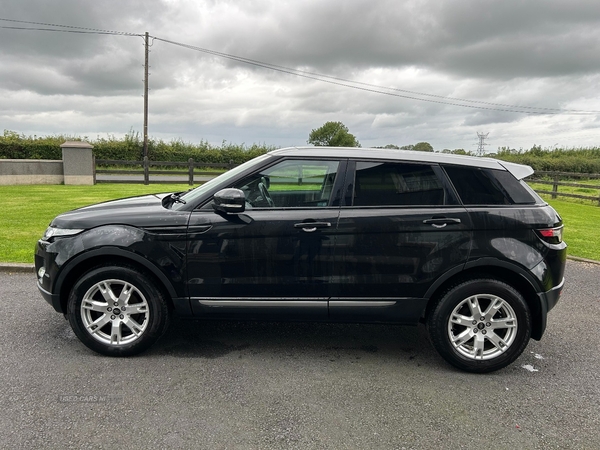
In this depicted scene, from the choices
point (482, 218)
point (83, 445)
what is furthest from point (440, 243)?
point (83, 445)

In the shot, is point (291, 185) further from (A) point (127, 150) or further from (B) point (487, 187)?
(A) point (127, 150)

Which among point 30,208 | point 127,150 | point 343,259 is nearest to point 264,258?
point 343,259

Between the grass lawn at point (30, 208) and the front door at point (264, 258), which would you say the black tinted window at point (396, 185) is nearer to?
the front door at point (264, 258)

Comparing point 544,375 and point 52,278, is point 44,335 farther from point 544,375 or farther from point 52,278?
point 544,375

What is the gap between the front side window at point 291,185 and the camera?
3.38 m

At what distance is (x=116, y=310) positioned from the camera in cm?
335

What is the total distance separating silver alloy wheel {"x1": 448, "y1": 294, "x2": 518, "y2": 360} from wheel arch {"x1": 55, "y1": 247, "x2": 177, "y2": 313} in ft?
7.50

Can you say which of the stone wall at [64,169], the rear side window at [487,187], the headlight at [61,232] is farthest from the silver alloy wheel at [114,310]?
the stone wall at [64,169]

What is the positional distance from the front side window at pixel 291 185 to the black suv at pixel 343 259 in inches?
0.9

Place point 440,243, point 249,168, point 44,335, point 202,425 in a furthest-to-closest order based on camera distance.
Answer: point 44,335, point 249,168, point 440,243, point 202,425

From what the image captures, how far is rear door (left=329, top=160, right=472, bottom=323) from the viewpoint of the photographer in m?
3.21

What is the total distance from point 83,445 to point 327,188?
237cm

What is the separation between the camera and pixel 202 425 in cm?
256

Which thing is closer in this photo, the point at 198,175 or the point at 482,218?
the point at 482,218
